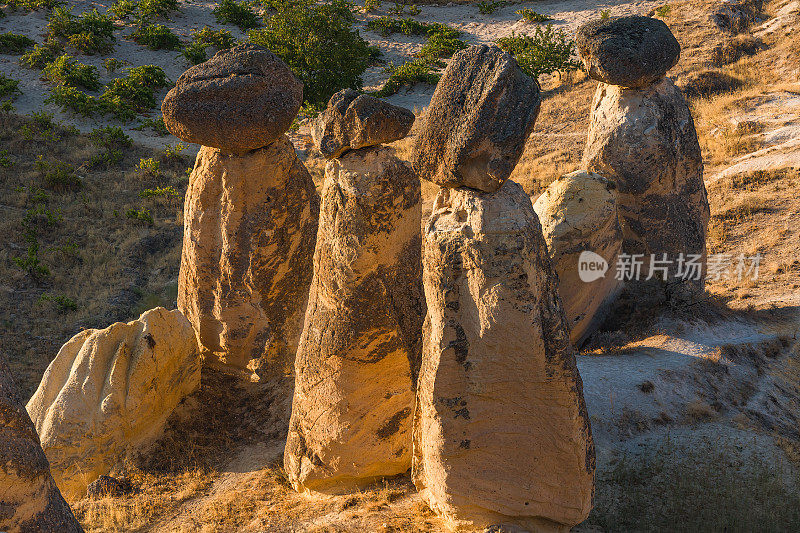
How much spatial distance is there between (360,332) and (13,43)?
986 inches

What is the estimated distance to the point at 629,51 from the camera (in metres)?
8.74

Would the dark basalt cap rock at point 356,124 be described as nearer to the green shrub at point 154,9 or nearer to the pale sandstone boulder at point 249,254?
the pale sandstone boulder at point 249,254

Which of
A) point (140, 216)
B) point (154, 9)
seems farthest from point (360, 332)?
point (154, 9)

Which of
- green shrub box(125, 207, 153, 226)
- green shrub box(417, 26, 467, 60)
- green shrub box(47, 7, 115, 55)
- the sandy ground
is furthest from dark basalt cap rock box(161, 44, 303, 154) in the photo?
green shrub box(47, 7, 115, 55)

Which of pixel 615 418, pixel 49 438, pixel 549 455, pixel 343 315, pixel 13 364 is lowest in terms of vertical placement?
pixel 13 364

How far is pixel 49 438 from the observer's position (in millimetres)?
7480

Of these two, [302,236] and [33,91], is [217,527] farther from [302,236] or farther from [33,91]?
[33,91]

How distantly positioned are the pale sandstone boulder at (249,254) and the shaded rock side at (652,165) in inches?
151

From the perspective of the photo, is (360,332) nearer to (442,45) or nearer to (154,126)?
(154,126)

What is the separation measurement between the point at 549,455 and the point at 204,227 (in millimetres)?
5179

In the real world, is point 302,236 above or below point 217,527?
above

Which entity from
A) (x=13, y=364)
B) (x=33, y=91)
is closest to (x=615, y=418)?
(x=13, y=364)

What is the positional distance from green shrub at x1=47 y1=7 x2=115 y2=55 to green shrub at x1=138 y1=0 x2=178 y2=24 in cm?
201

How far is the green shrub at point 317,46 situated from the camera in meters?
22.9
